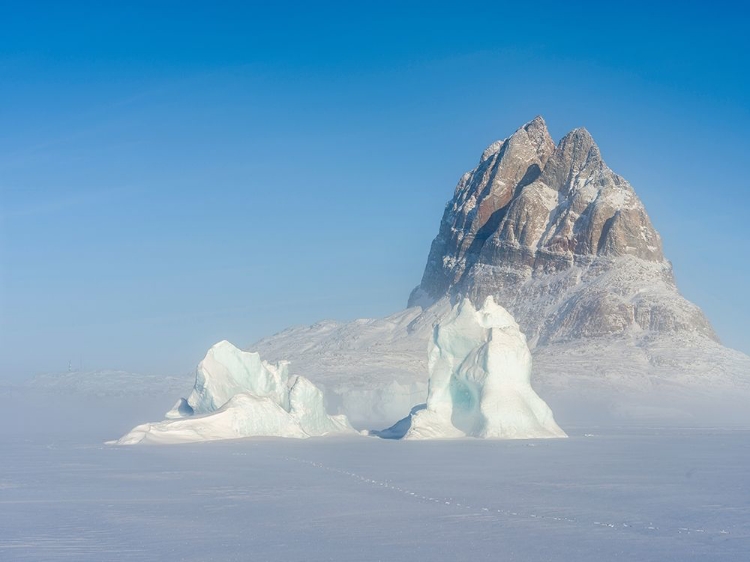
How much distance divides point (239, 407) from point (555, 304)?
6721 cm

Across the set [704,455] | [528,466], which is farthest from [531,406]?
[528,466]

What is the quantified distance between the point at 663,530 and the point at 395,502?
23.3ft

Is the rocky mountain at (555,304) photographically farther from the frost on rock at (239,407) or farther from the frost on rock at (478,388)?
the frost on rock at (478,388)

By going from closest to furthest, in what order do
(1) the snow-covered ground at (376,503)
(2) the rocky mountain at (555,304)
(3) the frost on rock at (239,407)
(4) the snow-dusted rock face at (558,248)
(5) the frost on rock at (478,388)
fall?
(1) the snow-covered ground at (376,503)
(3) the frost on rock at (239,407)
(5) the frost on rock at (478,388)
(2) the rocky mountain at (555,304)
(4) the snow-dusted rock face at (558,248)

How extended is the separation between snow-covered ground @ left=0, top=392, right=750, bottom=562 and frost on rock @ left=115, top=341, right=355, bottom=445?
4.16m

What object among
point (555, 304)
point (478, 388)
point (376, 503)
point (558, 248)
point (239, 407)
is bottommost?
point (376, 503)

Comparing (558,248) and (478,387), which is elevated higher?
(558,248)

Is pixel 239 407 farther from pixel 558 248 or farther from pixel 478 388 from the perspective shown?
pixel 558 248

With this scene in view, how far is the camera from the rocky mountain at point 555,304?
8938 centimetres

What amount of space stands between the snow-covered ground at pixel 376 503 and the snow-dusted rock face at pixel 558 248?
60.9 m

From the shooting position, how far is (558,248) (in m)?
113

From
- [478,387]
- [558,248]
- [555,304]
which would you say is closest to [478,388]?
[478,387]

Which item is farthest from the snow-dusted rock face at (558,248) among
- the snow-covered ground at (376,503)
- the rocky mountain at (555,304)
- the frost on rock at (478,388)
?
the snow-covered ground at (376,503)

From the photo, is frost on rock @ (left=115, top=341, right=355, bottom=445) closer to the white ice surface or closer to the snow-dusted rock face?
the white ice surface
